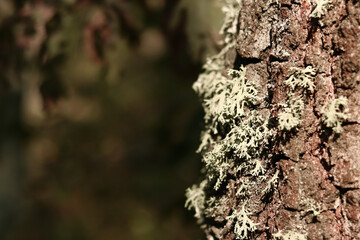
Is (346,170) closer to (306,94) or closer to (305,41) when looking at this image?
(306,94)

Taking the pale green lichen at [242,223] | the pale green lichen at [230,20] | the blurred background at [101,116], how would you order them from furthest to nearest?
the blurred background at [101,116] → the pale green lichen at [230,20] → the pale green lichen at [242,223]

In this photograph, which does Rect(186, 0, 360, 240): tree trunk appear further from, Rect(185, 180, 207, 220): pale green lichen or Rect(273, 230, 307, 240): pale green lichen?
Rect(185, 180, 207, 220): pale green lichen

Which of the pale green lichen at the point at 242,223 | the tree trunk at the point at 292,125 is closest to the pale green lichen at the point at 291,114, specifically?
the tree trunk at the point at 292,125

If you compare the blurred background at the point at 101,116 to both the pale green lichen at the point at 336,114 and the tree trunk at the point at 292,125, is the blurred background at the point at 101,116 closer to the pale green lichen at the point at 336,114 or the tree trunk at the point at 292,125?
the tree trunk at the point at 292,125

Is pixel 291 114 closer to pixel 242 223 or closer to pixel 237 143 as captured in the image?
pixel 237 143

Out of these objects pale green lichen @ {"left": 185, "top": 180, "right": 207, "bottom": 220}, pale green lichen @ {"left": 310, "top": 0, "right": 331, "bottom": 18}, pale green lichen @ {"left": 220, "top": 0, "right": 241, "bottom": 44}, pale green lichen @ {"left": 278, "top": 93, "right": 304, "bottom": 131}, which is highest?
pale green lichen @ {"left": 220, "top": 0, "right": 241, "bottom": 44}

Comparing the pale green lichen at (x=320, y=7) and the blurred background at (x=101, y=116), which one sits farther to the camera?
the blurred background at (x=101, y=116)

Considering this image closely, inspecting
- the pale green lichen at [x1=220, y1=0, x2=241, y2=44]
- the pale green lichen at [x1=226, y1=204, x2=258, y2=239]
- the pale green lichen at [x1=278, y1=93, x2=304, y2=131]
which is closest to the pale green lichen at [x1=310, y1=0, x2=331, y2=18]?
the pale green lichen at [x1=278, y1=93, x2=304, y2=131]

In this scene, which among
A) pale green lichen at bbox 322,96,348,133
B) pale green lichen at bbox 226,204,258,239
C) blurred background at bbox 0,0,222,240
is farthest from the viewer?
blurred background at bbox 0,0,222,240
